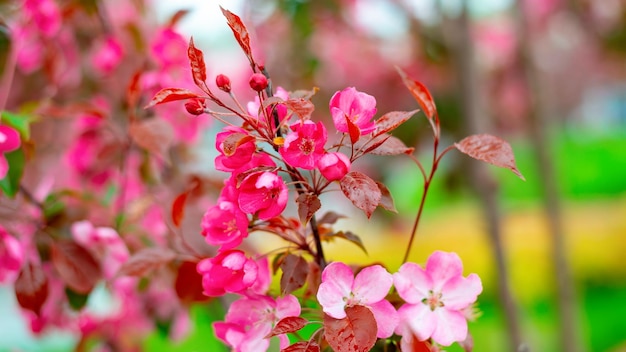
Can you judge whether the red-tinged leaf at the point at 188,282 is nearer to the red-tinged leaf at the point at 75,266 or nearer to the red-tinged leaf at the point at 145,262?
the red-tinged leaf at the point at 145,262

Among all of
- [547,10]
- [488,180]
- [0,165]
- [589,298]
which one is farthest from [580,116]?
[0,165]

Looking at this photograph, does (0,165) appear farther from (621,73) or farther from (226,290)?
(621,73)

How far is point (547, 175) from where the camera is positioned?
1414 mm

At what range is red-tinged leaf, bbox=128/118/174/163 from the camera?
74cm

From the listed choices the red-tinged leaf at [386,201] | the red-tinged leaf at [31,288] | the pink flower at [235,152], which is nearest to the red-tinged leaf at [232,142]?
the pink flower at [235,152]

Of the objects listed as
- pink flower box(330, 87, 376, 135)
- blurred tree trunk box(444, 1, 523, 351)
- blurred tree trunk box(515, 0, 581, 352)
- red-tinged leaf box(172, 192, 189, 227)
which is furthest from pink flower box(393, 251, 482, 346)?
blurred tree trunk box(515, 0, 581, 352)

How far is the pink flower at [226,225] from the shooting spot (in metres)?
0.45

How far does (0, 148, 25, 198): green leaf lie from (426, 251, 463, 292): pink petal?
1.36 feet

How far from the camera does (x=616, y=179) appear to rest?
3762 millimetres

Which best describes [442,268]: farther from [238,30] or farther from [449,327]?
[238,30]

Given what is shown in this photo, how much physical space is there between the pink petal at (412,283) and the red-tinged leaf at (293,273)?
0.07 meters

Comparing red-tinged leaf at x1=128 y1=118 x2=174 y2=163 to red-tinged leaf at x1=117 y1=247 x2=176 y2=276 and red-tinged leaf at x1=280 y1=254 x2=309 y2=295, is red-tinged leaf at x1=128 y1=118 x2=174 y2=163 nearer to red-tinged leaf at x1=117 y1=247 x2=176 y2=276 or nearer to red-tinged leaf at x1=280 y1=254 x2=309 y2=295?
red-tinged leaf at x1=117 y1=247 x2=176 y2=276

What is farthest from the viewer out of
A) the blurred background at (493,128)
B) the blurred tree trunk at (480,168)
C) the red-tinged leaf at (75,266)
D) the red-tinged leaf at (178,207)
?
the blurred background at (493,128)

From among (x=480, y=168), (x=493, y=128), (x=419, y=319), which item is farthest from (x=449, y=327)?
(x=493, y=128)
